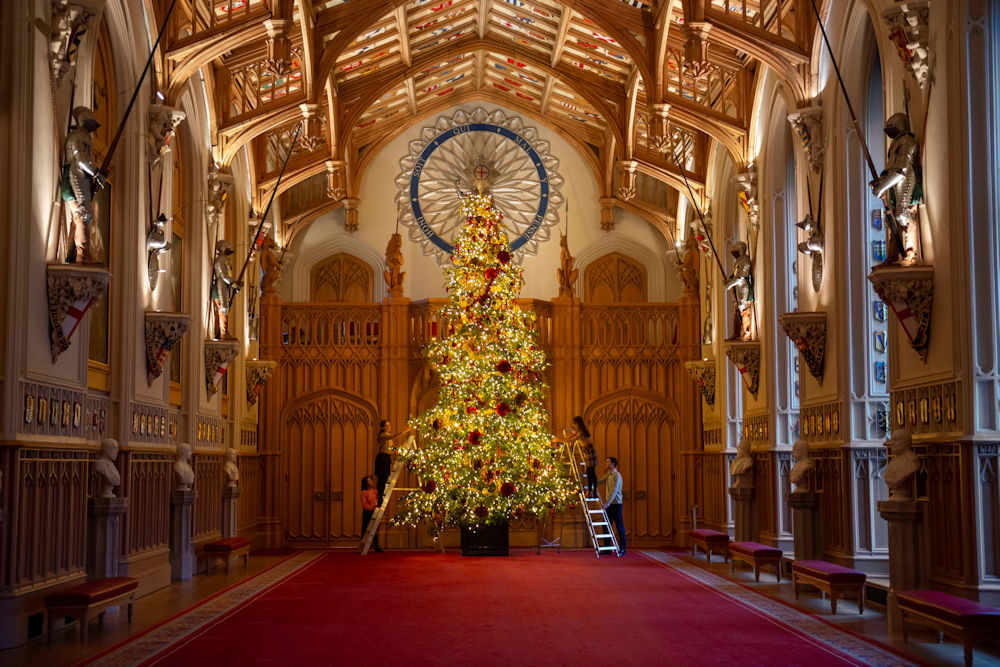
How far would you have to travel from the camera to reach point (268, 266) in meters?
19.7

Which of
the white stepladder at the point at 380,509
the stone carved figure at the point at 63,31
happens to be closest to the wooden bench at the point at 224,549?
the white stepladder at the point at 380,509

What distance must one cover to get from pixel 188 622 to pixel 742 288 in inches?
346

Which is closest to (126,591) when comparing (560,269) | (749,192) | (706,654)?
(706,654)

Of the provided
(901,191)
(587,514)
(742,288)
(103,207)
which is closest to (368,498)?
(587,514)

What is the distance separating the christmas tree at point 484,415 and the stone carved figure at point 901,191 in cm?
764

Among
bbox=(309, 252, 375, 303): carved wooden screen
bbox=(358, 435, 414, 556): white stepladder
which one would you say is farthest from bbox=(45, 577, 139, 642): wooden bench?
bbox=(309, 252, 375, 303): carved wooden screen

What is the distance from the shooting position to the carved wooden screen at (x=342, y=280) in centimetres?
2152

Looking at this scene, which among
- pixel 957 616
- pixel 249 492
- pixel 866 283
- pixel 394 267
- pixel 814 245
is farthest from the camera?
pixel 394 267

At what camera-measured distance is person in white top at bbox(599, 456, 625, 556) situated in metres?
16.4

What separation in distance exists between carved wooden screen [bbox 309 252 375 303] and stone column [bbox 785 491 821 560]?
37.5ft

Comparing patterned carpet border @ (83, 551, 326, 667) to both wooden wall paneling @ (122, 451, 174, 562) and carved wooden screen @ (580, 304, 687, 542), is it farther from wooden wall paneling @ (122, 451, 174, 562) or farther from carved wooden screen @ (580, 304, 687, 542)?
carved wooden screen @ (580, 304, 687, 542)

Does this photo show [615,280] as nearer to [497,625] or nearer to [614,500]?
[614,500]

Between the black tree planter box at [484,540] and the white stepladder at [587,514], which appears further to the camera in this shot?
the white stepladder at [587,514]

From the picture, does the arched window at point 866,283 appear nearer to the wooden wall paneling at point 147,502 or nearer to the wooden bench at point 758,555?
the wooden bench at point 758,555
